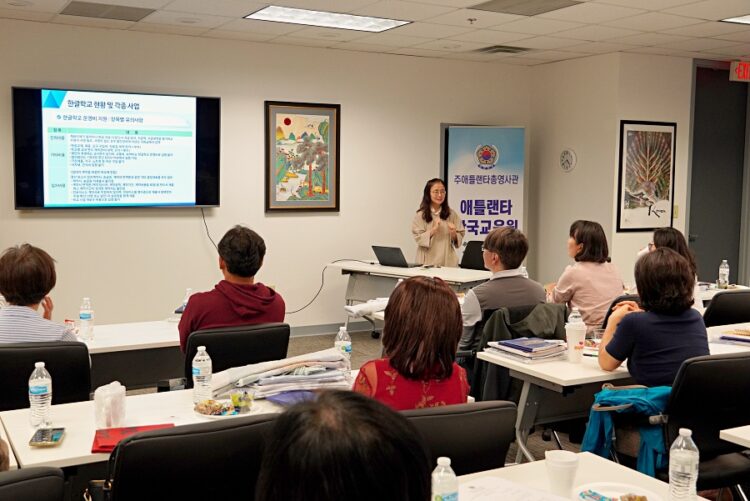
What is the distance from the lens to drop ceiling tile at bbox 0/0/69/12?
18.2 ft

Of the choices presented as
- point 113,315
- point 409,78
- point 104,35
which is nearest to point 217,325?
point 113,315

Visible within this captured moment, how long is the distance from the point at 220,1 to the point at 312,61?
1950mm

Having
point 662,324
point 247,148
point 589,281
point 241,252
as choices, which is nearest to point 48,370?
point 241,252

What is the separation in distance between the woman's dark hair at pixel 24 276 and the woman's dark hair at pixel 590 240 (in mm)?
2868

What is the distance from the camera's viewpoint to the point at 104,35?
6461 millimetres

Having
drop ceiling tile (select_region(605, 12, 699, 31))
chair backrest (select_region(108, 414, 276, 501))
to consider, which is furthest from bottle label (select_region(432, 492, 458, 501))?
drop ceiling tile (select_region(605, 12, 699, 31))

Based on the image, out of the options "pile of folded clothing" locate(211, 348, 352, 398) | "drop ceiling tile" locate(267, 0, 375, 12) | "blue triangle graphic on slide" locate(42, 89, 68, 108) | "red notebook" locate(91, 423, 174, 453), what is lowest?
"red notebook" locate(91, 423, 174, 453)

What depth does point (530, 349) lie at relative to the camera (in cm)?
348

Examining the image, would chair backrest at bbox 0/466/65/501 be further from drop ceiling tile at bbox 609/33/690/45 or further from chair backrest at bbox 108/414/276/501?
drop ceiling tile at bbox 609/33/690/45

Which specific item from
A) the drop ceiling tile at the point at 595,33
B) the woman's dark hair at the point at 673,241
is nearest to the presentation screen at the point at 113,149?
the drop ceiling tile at the point at 595,33

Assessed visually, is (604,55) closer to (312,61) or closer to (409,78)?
(409,78)

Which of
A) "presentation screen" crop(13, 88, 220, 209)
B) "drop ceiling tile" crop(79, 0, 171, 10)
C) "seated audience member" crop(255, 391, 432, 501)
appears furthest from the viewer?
"presentation screen" crop(13, 88, 220, 209)

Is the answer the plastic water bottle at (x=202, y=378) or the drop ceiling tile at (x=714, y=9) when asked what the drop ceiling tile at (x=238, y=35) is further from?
the plastic water bottle at (x=202, y=378)

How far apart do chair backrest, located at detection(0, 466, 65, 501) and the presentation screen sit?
16.9 feet
